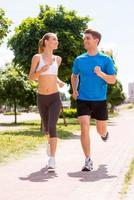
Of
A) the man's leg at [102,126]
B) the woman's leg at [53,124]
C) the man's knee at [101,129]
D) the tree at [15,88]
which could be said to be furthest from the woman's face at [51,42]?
the tree at [15,88]

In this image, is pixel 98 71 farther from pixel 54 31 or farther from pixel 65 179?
pixel 54 31

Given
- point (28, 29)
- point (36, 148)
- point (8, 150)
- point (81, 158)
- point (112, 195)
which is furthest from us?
point (28, 29)

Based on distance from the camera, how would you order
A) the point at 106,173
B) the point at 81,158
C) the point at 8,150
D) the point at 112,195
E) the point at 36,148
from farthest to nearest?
the point at 36,148, the point at 8,150, the point at 81,158, the point at 106,173, the point at 112,195

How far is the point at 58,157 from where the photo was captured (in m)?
10.4

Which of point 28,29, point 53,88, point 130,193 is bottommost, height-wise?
point 130,193

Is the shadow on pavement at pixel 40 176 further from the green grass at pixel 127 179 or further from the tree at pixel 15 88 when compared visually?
the tree at pixel 15 88

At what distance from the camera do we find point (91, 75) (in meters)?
8.45

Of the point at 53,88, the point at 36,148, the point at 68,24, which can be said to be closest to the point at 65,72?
the point at 68,24

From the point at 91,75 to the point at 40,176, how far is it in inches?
71.4

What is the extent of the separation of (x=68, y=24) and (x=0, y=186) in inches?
754

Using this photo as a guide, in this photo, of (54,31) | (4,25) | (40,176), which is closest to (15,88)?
(54,31)

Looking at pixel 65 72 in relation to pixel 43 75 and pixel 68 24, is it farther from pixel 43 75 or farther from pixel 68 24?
pixel 43 75

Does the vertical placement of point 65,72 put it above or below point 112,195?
above

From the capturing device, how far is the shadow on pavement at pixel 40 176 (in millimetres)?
7209
